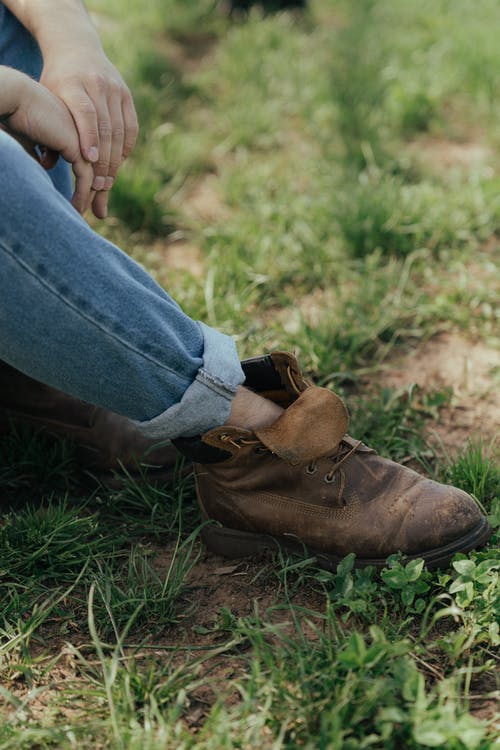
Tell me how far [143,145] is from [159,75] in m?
0.74

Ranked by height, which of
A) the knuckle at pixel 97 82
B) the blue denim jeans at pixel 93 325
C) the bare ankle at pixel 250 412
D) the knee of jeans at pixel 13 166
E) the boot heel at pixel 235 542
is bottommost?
the boot heel at pixel 235 542

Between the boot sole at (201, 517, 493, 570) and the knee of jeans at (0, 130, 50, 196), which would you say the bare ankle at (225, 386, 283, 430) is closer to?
the boot sole at (201, 517, 493, 570)

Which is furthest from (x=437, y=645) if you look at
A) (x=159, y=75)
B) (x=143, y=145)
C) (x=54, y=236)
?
(x=159, y=75)

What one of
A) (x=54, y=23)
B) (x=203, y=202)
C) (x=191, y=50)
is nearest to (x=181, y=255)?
(x=203, y=202)

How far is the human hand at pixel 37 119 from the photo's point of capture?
1393mm

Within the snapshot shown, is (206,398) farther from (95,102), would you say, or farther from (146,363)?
(95,102)

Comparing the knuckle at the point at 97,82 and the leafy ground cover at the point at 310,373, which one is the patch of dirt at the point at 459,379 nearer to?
the leafy ground cover at the point at 310,373

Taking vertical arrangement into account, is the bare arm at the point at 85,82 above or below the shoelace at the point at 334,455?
above

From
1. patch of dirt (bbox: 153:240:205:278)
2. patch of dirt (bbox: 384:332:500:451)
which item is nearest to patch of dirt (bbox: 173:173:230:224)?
patch of dirt (bbox: 153:240:205:278)

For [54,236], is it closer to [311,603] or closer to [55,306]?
[55,306]

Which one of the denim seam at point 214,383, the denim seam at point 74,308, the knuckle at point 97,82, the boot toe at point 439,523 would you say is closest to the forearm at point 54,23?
the knuckle at point 97,82

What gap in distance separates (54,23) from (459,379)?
126 centimetres

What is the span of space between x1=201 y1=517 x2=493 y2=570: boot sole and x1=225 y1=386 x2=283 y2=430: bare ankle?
239 millimetres

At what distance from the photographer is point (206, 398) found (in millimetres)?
1344
